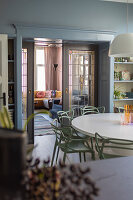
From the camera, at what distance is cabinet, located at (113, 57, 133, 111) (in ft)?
19.3

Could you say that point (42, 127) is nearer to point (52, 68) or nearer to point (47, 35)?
point (47, 35)

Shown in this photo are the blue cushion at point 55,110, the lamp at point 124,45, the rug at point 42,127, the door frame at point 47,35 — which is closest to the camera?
the lamp at point 124,45

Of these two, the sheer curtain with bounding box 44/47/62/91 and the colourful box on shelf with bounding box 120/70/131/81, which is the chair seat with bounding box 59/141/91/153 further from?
the sheer curtain with bounding box 44/47/62/91

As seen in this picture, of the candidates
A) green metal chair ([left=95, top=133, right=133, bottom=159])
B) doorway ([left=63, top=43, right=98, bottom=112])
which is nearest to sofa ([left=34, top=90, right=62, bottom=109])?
doorway ([left=63, top=43, right=98, bottom=112])

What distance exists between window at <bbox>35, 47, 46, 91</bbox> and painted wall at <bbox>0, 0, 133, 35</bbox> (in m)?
6.33

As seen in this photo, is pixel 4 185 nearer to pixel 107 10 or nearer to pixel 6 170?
pixel 6 170

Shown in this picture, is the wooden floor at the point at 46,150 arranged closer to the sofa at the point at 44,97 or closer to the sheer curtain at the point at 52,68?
the sofa at the point at 44,97

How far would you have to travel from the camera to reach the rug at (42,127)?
6512 mm

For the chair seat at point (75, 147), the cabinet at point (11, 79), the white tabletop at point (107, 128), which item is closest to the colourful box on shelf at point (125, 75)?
the white tabletop at point (107, 128)

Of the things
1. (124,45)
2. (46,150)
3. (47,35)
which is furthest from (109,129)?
(47,35)

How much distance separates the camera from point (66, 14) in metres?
5.33

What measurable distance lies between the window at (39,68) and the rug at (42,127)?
10.4 ft

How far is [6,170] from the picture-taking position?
654 millimetres

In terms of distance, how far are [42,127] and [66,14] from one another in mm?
3292
